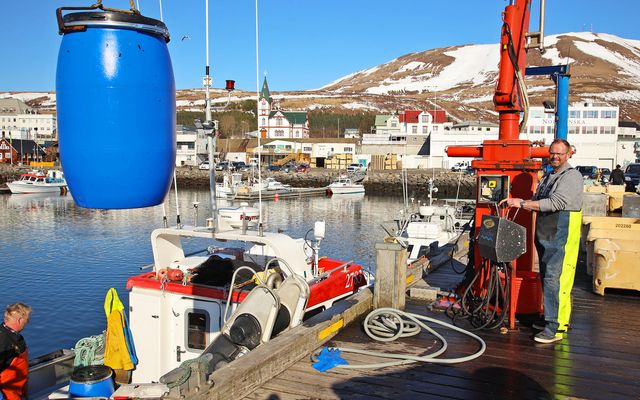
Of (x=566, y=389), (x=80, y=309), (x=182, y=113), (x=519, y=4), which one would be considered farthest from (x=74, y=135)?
(x=182, y=113)

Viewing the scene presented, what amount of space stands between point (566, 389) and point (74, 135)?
497 cm

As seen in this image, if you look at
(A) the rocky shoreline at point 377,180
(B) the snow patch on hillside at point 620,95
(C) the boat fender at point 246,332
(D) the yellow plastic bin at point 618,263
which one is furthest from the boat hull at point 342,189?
(B) the snow patch on hillside at point 620,95

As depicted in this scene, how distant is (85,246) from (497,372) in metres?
27.0

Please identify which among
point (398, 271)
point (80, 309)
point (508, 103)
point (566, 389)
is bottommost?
point (80, 309)

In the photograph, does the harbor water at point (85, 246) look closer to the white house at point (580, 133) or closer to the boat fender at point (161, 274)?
the boat fender at point (161, 274)

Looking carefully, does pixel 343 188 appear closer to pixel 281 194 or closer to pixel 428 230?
pixel 281 194

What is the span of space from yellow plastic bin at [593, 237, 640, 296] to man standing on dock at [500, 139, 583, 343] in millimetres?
2457

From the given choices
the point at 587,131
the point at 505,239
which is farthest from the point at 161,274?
the point at 587,131

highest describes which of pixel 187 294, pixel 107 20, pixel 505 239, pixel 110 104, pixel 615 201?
pixel 107 20

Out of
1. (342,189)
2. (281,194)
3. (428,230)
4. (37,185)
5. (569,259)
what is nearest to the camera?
(569,259)

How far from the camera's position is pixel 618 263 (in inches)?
314

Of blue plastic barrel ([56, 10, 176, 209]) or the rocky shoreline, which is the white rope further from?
the rocky shoreline

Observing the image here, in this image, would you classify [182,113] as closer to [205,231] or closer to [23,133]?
[23,133]

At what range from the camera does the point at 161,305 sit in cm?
847
